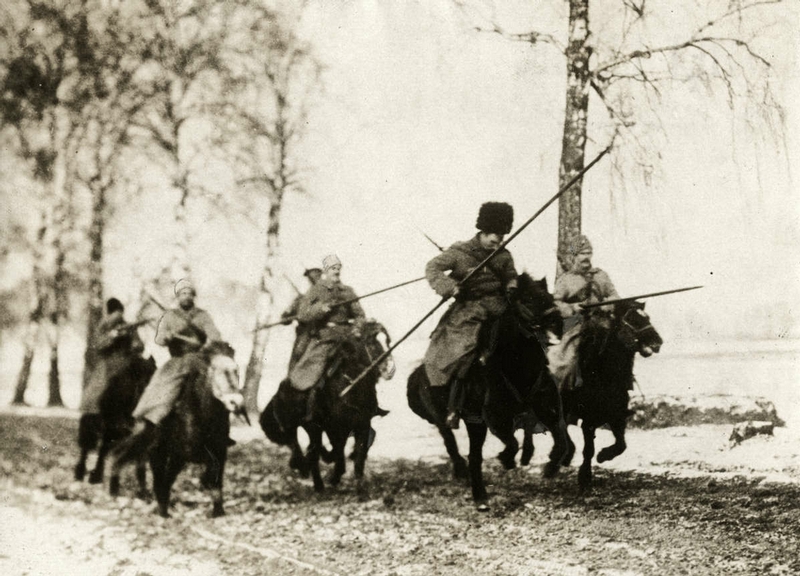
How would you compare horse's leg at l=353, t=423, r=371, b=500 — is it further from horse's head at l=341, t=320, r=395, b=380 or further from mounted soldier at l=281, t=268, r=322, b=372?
mounted soldier at l=281, t=268, r=322, b=372

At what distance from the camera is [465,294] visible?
15.1 ft

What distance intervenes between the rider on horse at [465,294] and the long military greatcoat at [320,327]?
586 mm

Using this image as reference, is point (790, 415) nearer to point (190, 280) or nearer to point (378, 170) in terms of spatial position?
point (378, 170)

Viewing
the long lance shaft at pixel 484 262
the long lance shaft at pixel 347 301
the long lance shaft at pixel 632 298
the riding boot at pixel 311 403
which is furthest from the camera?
the riding boot at pixel 311 403

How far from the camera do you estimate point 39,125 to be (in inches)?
183

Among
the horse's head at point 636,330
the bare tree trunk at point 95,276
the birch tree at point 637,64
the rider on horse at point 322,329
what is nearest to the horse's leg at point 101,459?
the bare tree trunk at point 95,276

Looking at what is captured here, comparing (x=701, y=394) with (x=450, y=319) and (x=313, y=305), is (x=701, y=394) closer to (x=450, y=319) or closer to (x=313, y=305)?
(x=450, y=319)

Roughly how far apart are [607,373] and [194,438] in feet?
7.87

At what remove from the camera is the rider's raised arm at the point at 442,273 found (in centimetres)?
455

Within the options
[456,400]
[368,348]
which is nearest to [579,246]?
[456,400]

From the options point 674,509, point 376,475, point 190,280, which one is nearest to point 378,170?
point 190,280

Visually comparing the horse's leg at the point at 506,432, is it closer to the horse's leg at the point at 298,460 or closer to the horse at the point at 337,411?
the horse at the point at 337,411

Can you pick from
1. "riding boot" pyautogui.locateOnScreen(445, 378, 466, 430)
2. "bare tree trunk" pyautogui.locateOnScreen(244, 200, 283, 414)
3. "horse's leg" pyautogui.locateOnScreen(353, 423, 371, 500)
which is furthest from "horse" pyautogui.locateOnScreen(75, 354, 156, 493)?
"riding boot" pyautogui.locateOnScreen(445, 378, 466, 430)

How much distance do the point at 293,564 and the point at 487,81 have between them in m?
2.89
